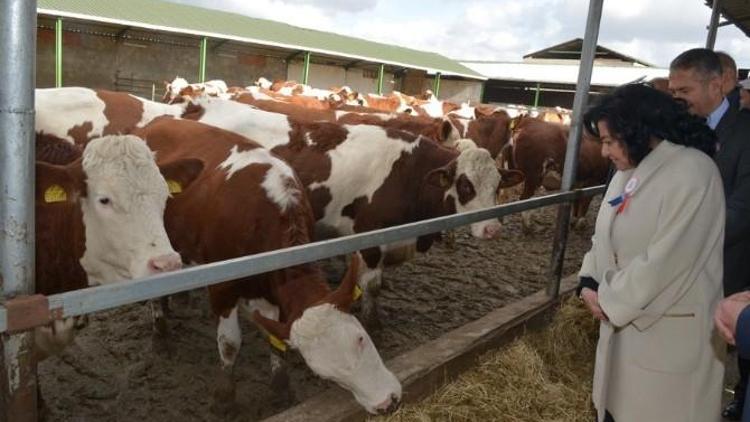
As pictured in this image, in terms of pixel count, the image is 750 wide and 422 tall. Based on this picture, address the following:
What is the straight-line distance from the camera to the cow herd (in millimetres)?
2564

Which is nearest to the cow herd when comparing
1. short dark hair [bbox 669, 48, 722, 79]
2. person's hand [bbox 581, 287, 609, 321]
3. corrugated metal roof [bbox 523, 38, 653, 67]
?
person's hand [bbox 581, 287, 609, 321]

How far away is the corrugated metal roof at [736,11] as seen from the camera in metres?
6.68

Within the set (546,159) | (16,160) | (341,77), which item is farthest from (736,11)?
(341,77)

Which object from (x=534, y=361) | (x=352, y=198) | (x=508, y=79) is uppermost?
(x=508, y=79)

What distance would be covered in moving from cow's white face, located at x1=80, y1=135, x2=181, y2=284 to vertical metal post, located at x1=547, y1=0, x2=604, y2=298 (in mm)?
2744

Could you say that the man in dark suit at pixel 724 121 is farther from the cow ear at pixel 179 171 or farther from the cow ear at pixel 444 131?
the cow ear at pixel 444 131

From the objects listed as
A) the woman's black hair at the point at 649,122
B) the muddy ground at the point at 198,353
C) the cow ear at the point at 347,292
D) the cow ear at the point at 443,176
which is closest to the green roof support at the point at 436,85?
the muddy ground at the point at 198,353

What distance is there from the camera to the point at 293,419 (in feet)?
8.38

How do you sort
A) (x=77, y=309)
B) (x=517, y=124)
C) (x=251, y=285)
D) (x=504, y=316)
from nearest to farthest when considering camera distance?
(x=77, y=309), (x=251, y=285), (x=504, y=316), (x=517, y=124)

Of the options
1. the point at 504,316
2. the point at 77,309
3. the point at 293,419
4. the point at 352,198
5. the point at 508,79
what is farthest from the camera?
the point at 508,79

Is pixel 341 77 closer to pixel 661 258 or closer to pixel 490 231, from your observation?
pixel 490 231

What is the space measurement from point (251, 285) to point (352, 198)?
5.41 ft

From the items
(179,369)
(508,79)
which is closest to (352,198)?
(179,369)

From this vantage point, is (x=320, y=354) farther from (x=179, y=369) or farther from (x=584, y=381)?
(x=584, y=381)
